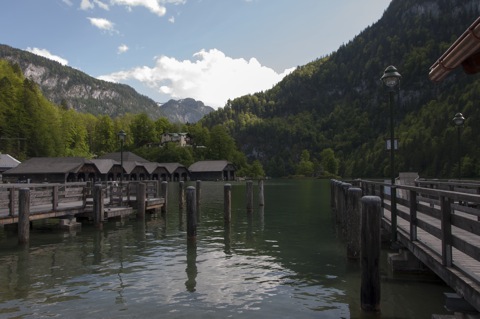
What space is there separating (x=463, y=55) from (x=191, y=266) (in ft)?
33.8

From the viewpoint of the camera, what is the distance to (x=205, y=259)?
14.7 metres

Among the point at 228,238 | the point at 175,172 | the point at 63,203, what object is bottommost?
the point at 228,238

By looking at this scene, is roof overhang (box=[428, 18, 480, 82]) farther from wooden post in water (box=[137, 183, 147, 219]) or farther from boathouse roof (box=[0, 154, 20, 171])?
boathouse roof (box=[0, 154, 20, 171])

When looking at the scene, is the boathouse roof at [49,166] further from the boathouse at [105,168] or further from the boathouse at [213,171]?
the boathouse at [213,171]

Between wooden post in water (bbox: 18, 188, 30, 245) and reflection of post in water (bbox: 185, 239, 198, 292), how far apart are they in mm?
6753

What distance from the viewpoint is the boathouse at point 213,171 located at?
113562mm

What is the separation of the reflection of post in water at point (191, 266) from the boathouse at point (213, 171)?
95.2 meters

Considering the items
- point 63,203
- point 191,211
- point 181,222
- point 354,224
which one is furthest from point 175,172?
point 354,224

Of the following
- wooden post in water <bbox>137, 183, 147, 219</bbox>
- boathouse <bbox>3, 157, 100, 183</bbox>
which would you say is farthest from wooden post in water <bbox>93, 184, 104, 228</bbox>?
boathouse <bbox>3, 157, 100, 183</bbox>

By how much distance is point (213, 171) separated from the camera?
114 meters

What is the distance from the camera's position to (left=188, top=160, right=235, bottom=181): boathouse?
114 metres

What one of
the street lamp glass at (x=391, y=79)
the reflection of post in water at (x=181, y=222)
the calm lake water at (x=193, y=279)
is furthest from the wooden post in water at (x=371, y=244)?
the reflection of post in water at (x=181, y=222)

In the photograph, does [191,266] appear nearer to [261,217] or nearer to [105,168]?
[261,217]

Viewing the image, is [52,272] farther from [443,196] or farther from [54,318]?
[443,196]
